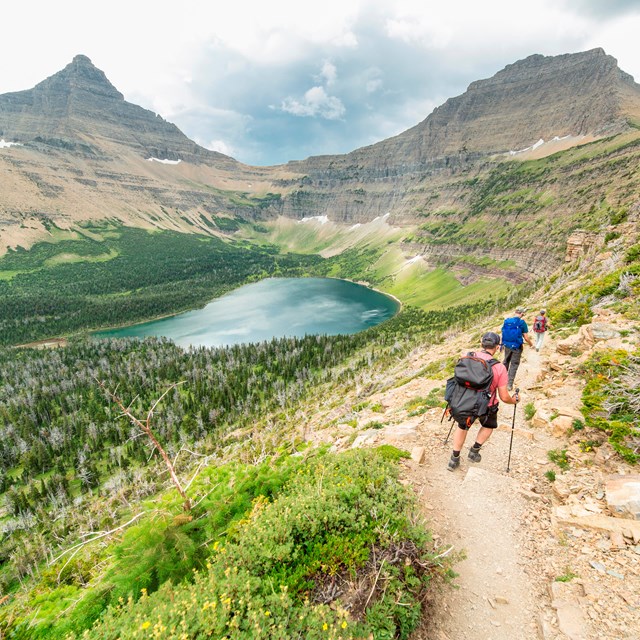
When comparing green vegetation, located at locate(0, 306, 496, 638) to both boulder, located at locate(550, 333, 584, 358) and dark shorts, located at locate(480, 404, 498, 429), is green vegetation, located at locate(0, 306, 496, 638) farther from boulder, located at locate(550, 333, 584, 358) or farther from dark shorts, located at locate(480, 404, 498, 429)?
boulder, located at locate(550, 333, 584, 358)

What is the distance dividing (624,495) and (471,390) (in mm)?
4189

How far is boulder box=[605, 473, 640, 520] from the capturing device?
7.88m

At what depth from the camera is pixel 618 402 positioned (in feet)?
34.7

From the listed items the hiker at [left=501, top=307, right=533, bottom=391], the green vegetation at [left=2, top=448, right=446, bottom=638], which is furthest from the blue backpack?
the green vegetation at [left=2, top=448, right=446, bottom=638]

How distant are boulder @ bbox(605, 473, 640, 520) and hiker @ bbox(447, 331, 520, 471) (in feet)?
9.68

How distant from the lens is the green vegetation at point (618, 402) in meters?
9.62

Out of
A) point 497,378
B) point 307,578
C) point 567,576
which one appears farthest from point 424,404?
point 307,578

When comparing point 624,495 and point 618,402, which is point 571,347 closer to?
point 618,402

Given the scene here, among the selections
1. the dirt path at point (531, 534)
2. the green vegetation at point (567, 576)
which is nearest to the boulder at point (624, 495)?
the dirt path at point (531, 534)

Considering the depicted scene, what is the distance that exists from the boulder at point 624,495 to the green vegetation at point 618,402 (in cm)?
96

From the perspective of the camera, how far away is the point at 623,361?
1179 cm

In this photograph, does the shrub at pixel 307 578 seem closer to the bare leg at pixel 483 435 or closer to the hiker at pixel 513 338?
the bare leg at pixel 483 435

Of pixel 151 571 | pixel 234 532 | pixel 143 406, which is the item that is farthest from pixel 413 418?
pixel 143 406

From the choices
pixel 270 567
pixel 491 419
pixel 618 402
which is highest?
pixel 618 402
